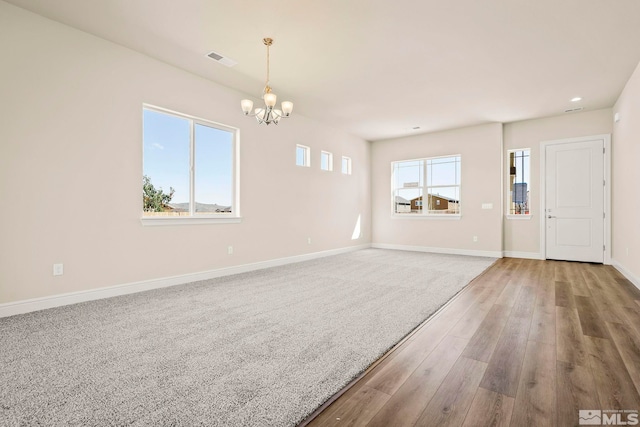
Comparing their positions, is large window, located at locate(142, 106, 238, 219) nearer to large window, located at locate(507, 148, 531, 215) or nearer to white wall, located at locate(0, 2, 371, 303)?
white wall, located at locate(0, 2, 371, 303)

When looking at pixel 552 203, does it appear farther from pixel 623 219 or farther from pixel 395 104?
pixel 395 104

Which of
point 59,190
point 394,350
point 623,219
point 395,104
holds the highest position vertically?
point 395,104

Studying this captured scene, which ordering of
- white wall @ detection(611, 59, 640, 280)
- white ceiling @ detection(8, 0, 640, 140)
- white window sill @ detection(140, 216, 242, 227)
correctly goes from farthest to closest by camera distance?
white wall @ detection(611, 59, 640, 280), white window sill @ detection(140, 216, 242, 227), white ceiling @ detection(8, 0, 640, 140)

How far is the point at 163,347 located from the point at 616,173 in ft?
24.1

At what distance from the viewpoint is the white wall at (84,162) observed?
2988mm

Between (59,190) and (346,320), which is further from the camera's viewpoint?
(59,190)

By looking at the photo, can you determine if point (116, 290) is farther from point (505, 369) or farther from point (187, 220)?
point (505, 369)

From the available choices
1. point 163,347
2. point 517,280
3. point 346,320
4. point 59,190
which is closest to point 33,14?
point 59,190

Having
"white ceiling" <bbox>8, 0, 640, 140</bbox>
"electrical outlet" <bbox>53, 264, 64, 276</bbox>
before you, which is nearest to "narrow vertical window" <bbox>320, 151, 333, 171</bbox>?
"white ceiling" <bbox>8, 0, 640, 140</bbox>

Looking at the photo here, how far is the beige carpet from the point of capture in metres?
1.52

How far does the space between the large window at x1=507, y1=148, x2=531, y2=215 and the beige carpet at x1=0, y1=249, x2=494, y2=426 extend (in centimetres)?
395

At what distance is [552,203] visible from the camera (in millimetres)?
6316

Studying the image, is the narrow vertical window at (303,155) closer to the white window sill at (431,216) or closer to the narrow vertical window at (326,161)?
the narrow vertical window at (326,161)

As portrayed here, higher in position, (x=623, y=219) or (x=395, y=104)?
(x=395, y=104)
